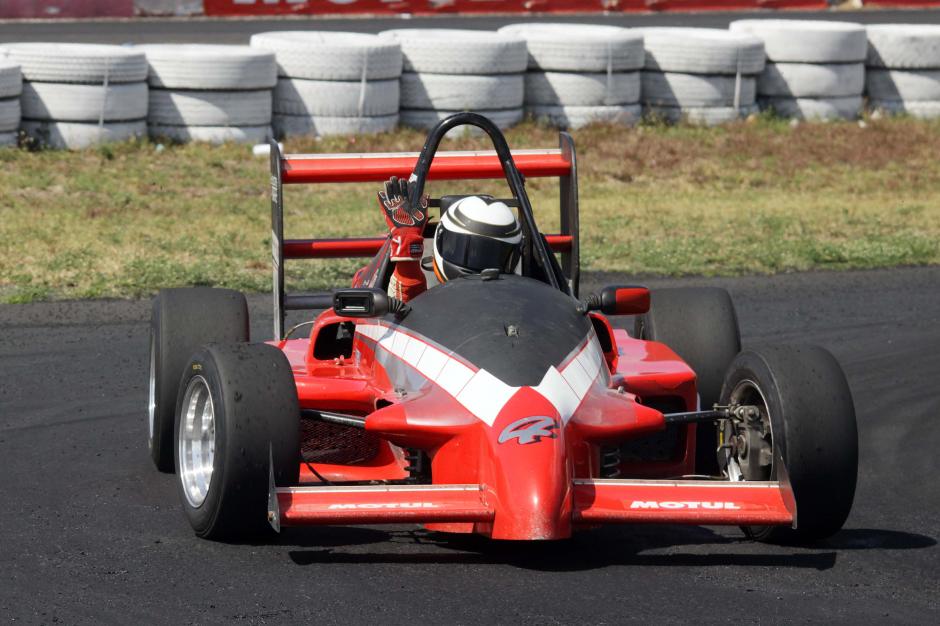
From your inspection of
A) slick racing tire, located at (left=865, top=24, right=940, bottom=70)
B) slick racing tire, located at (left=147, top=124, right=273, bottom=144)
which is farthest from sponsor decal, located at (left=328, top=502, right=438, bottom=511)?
slick racing tire, located at (left=865, top=24, right=940, bottom=70)

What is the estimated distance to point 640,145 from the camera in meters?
16.6

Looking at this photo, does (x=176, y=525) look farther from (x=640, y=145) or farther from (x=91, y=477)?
(x=640, y=145)

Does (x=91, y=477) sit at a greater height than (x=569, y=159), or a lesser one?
lesser

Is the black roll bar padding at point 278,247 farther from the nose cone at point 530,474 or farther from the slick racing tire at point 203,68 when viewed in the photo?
the slick racing tire at point 203,68

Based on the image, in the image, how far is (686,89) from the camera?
17125 millimetres

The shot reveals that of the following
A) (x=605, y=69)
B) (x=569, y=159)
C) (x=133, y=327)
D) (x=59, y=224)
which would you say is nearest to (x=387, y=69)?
(x=605, y=69)

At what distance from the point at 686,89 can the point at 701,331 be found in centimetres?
1028

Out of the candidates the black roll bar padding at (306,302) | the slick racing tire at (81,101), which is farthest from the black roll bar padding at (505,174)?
the slick racing tire at (81,101)

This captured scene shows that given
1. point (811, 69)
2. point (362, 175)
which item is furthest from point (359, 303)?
point (811, 69)

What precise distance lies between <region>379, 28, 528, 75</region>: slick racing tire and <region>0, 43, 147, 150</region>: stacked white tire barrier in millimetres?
2751

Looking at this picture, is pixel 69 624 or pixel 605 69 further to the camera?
pixel 605 69

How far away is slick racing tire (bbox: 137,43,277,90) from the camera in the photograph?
49.7ft

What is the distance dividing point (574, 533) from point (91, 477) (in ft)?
7.26

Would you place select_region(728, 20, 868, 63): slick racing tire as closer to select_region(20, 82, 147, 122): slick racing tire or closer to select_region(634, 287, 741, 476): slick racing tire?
select_region(20, 82, 147, 122): slick racing tire
